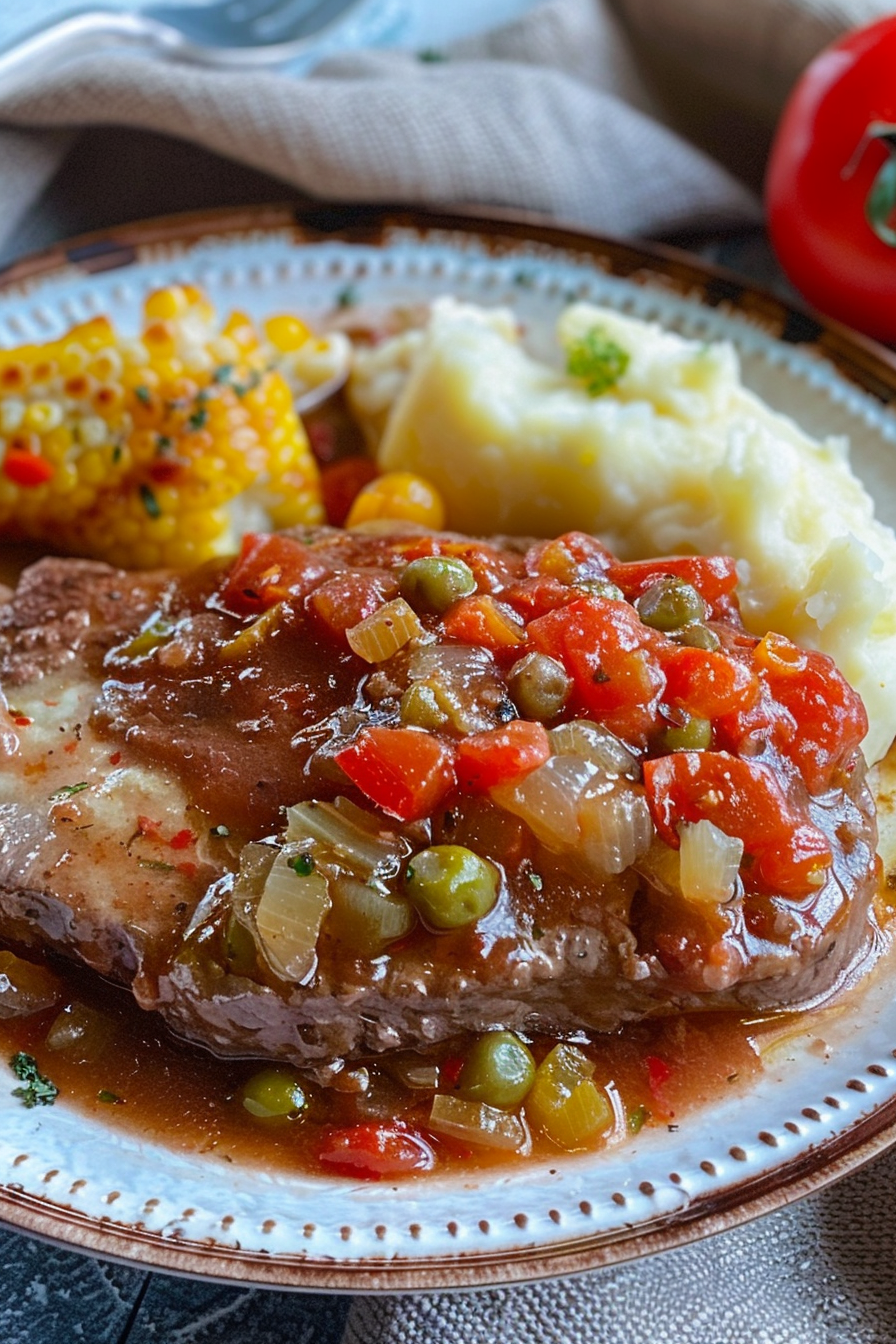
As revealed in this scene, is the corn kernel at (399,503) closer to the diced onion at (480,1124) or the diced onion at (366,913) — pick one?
the diced onion at (366,913)

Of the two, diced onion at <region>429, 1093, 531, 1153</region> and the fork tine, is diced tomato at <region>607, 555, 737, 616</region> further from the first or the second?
the fork tine

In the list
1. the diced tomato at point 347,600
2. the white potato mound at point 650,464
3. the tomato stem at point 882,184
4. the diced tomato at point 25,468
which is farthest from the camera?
the tomato stem at point 882,184

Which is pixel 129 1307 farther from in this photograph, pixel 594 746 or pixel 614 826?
pixel 594 746

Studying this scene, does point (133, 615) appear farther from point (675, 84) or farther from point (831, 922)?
point (675, 84)

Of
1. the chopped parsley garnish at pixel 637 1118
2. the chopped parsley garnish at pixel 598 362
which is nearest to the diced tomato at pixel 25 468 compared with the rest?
the chopped parsley garnish at pixel 598 362

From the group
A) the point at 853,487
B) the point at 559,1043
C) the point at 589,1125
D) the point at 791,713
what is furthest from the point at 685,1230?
the point at 853,487

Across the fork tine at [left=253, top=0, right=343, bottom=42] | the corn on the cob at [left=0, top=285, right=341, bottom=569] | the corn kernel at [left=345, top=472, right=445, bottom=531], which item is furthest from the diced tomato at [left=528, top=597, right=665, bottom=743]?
the fork tine at [left=253, top=0, right=343, bottom=42]
